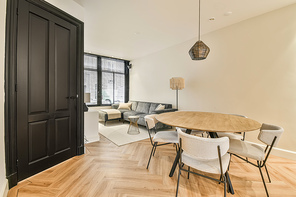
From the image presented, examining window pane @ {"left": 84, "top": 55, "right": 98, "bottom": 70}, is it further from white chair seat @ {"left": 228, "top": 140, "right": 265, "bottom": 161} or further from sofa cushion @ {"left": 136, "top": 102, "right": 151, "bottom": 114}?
white chair seat @ {"left": 228, "top": 140, "right": 265, "bottom": 161}

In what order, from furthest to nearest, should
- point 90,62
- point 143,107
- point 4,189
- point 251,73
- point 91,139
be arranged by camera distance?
1. point 90,62
2. point 143,107
3. point 91,139
4. point 251,73
5. point 4,189

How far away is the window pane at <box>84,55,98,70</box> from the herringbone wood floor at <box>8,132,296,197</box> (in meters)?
4.37

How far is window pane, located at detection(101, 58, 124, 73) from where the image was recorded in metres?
6.25

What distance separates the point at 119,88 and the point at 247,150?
5927 millimetres

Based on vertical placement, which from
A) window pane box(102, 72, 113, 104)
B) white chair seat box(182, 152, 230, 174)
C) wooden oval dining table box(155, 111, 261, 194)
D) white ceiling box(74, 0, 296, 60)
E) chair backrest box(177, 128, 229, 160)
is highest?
white ceiling box(74, 0, 296, 60)

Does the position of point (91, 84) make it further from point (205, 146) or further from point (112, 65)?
point (205, 146)

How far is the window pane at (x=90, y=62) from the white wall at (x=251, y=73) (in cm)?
377

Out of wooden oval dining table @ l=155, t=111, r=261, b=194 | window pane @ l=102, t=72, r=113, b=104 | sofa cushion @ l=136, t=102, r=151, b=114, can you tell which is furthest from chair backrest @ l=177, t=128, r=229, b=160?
window pane @ l=102, t=72, r=113, b=104

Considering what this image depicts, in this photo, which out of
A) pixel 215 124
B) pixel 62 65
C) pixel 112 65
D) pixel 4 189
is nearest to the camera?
pixel 4 189

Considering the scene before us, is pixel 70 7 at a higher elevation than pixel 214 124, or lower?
higher

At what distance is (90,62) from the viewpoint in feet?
19.2

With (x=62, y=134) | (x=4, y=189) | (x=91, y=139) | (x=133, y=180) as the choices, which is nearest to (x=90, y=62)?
A: (x=91, y=139)

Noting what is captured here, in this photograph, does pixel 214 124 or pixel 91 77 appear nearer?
pixel 214 124

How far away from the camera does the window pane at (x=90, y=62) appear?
18.8 feet
